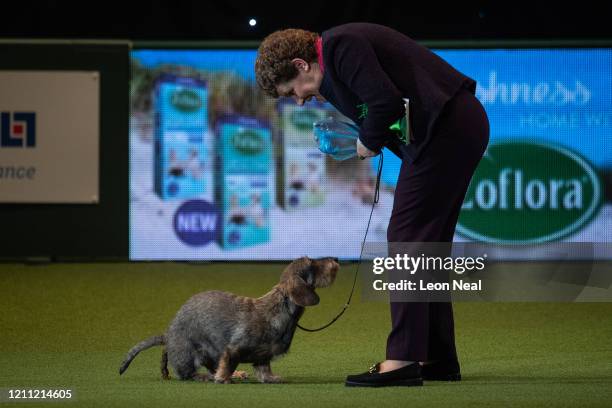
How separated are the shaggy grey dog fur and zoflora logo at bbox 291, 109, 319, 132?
216 inches

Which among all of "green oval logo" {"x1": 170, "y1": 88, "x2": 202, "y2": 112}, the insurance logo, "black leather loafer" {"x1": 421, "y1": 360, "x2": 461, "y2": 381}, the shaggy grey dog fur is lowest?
"black leather loafer" {"x1": 421, "y1": 360, "x2": 461, "y2": 381}

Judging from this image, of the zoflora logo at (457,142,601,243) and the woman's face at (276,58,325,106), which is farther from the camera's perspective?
the zoflora logo at (457,142,601,243)

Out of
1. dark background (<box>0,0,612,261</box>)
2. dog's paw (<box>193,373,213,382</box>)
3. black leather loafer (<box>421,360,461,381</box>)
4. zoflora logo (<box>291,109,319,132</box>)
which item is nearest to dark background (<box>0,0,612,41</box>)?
dark background (<box>0,0,612,261</box>)

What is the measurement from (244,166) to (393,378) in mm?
5980

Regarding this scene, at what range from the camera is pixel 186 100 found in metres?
9.82

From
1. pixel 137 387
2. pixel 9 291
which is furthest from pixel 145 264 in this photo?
pixel 137 387

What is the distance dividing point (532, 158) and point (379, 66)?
6.25 metres

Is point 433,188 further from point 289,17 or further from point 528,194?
point 528,194

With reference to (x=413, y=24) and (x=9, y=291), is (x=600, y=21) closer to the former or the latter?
(x=413, y=24)

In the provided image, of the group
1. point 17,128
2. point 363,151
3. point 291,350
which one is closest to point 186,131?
point 17,128

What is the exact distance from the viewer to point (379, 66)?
380cm

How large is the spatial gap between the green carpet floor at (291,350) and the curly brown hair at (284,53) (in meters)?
1.14

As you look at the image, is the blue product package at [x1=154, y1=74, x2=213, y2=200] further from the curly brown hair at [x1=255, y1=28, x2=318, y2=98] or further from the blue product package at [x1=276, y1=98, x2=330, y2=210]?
the curly brown hair at [x1=255, y1=28, x2=318, y2=98]

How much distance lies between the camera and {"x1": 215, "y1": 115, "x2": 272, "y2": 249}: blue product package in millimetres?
9789
